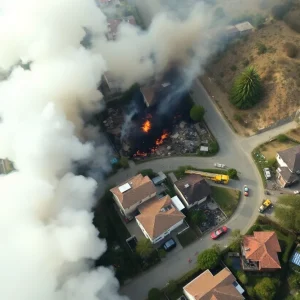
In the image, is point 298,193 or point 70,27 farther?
point 70,27

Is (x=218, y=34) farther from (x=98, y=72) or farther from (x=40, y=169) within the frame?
(x=40, y=169)

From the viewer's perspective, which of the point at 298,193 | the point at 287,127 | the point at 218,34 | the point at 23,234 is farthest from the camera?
the point at 218,34

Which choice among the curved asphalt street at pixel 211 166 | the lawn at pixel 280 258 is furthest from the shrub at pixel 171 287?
the lawn at pixel 280 258

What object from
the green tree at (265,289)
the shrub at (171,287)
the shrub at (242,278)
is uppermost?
the shrub at (171,287)

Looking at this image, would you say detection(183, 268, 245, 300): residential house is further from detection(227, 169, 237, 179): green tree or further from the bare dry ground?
the bare dry ground

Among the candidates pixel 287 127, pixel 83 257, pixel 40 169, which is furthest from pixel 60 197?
pixel 287 127

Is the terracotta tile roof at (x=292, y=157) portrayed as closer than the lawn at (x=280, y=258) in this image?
No

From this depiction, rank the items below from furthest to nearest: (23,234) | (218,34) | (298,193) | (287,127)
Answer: (218,34)
(287,127)
(298,193)
(23,234)

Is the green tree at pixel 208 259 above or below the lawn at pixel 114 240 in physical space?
below

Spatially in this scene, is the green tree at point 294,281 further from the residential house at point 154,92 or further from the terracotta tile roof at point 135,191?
the residential house at point 154,92
